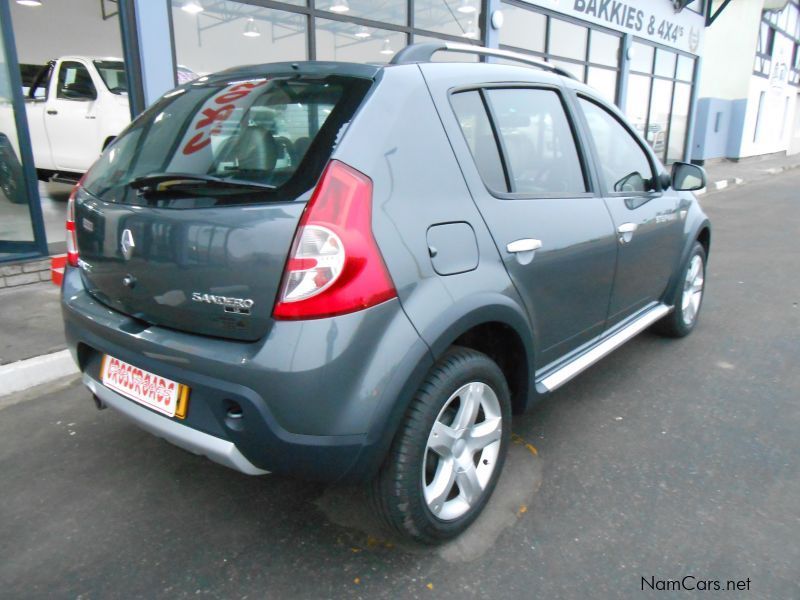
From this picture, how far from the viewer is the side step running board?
262 cm

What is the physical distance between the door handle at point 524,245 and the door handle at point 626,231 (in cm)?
80

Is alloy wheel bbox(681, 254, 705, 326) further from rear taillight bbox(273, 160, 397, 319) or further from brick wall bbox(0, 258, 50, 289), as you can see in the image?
brick wall bbox(0, 258, 50, 289)

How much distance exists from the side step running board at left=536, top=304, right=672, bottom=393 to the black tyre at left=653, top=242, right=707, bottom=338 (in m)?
0.22

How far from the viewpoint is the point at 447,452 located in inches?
83.7

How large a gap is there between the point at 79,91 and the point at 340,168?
24.2ft

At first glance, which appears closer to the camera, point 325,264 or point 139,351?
point 325,264

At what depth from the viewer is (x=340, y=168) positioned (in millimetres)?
1808

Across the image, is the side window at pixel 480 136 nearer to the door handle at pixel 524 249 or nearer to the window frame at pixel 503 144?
the window frame at pixel 503 144

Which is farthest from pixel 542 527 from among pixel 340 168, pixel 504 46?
pixel 504 46

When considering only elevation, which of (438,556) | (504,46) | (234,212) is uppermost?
(504,46)

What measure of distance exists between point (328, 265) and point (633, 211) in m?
2.05

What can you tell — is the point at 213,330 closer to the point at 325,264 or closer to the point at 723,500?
the point at 325,264

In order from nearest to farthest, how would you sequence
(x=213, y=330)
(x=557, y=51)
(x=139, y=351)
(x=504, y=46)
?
(x=213, y=330)
(x=139, y=351)
(x=504, y=46)
(x=557, y=51)

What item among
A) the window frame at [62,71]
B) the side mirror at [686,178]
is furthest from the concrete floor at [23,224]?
the side mirror at [686,178]
